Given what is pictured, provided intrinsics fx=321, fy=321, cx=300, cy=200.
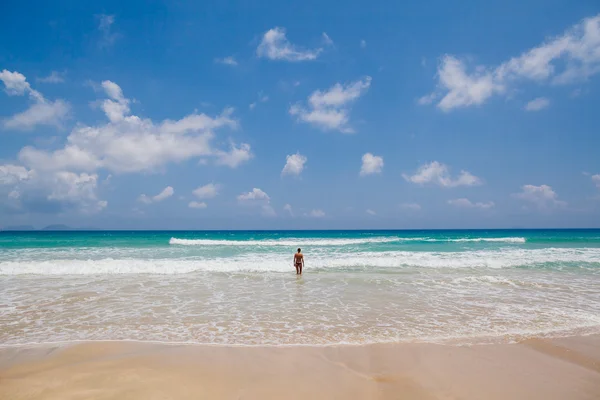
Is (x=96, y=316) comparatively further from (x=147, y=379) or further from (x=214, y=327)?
(x=147, y=379)

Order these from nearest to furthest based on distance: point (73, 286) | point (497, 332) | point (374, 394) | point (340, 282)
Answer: point (374, 394)
point (497, 332)
point (73, 286)
point (340, 282)

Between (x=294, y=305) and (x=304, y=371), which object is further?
(x=294, y=305)

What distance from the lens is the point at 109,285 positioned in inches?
478

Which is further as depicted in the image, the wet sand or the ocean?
the ocean

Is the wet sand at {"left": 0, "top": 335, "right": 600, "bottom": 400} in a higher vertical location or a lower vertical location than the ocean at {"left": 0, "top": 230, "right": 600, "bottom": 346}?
higher

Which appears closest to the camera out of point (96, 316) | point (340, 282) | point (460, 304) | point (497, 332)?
point (497, 332)

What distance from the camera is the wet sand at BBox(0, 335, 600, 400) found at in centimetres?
418

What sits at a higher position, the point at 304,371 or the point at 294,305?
the point at 304,371

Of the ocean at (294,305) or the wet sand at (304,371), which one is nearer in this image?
the wet sand at (304,371)

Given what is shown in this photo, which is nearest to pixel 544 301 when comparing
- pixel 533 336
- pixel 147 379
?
pixel 533 336

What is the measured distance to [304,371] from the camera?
4852mm

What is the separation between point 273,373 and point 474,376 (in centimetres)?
294

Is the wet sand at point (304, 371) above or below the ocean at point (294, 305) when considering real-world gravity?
above

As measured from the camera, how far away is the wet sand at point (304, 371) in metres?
4.18
